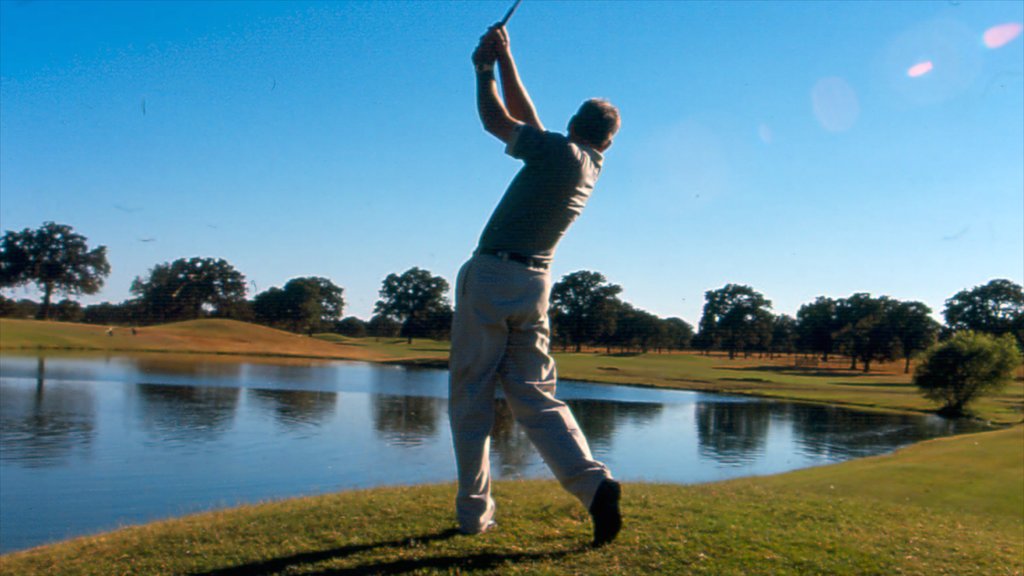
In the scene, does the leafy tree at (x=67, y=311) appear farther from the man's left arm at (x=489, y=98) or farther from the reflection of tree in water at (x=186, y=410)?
the man's left arm at (x=489, y=98)

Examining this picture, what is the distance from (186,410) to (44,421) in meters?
5.18

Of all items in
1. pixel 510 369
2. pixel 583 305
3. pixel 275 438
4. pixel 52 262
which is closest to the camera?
pixel 510 369

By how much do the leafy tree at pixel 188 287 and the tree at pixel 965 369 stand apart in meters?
61.2

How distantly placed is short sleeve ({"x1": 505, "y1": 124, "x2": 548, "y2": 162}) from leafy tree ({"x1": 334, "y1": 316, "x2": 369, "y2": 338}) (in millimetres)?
95013

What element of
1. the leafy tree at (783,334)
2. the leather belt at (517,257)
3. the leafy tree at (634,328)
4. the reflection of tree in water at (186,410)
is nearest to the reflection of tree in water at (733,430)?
the reflection of tree in water at (186,410)

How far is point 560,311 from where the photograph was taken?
74.3 meters

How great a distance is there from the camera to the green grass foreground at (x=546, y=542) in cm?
421

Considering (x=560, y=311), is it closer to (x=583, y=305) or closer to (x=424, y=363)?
(x=583, y=305)

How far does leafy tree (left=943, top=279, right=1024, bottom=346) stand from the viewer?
270 feet

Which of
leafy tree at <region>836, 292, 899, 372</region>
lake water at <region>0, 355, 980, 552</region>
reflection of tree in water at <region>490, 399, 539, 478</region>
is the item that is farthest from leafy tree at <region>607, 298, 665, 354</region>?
reflection of tree in water at <region>490, 399, 539, 478</region>

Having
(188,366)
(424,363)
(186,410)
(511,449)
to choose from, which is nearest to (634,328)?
(424,363)

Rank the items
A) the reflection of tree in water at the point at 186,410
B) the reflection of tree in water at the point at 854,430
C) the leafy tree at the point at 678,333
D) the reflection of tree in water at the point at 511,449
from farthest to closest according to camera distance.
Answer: the leafy tree at the point at 678,333
the reflection of tree in water at the point at 854,430
the reflection of tree in water at the point at 186,410
the reflection of tree in water at the point at 511,449

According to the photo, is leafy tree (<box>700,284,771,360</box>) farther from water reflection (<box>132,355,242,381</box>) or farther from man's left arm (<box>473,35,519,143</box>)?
man's left arm (<box>473,35,519,143</box>)

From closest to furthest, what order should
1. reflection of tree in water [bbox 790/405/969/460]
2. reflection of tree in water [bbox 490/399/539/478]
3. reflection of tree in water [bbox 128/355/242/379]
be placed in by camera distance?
reflection of tree in water [bbox 490/399/539/478]
reflection of tree in water [bbox 790/405/969/460]
reflection of tree in water [bbox 128/355/242/379]
